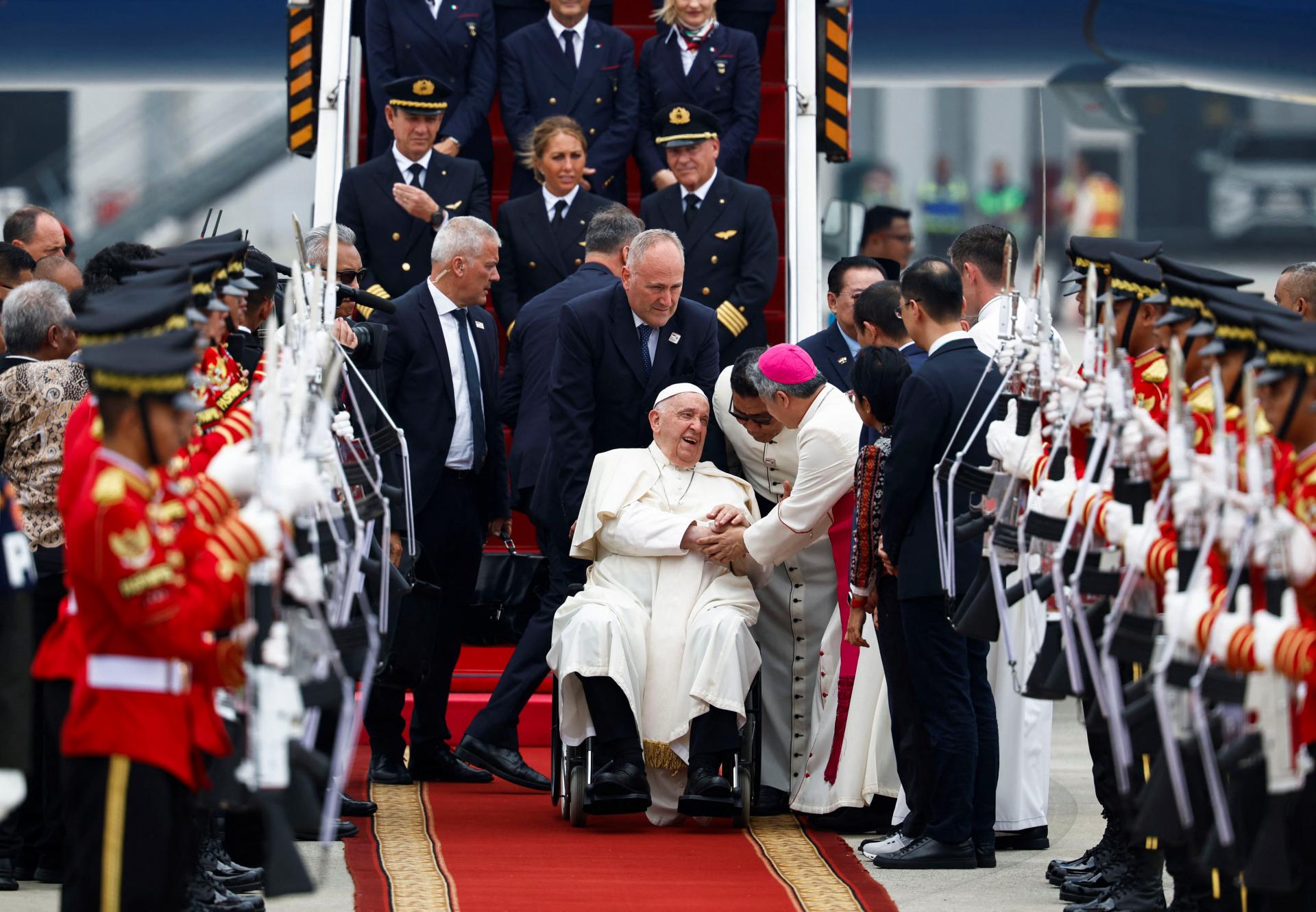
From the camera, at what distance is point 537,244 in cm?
764

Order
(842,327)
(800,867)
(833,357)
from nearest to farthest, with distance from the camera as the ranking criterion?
1. (800,867)
2. (833,357)
3. (842,327)

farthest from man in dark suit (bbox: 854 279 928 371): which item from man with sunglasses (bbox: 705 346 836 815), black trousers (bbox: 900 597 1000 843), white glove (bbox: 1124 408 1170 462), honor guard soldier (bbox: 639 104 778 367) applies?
white glove (bbox: 1124 408 1170 462)

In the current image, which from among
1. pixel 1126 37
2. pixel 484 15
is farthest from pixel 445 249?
pixel 1126 37

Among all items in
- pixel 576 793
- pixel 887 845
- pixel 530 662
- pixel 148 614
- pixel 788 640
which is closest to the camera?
A: pixel 148 614

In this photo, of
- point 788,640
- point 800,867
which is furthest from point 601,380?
point 800,867

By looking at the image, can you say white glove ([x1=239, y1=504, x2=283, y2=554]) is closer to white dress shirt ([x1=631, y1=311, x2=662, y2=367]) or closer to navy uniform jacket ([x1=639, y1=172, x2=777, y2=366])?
white dress shirt ([x1=631, y1=311, x2=662, y2=367])

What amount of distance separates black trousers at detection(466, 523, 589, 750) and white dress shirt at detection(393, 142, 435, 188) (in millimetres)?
1983

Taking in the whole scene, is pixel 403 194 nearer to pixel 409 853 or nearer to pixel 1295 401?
pixel 409 853

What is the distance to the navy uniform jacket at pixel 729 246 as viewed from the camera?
756 centimetres

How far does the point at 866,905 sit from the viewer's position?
4.95 m

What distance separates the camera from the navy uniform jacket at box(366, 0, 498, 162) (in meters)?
8.30

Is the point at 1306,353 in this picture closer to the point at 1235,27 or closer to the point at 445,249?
the point at 445,249

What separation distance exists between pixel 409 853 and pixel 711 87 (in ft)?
13.0

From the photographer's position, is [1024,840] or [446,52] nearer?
[1024,840]
